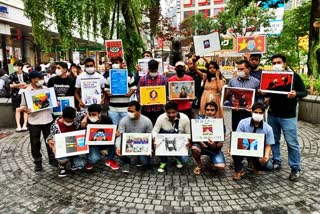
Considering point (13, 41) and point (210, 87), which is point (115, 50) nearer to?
point (210, 87)

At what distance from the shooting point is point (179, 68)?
232 inches

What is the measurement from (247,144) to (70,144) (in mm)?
2965

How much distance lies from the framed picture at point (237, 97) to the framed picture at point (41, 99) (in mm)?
3150

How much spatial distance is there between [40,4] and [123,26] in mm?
2209

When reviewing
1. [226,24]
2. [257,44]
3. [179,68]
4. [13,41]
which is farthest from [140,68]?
[226,24]

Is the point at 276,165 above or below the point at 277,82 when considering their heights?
below

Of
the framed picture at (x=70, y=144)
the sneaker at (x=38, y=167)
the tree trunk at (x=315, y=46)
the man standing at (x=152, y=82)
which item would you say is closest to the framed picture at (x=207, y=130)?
Result: the man standing at (x=152, y=82)

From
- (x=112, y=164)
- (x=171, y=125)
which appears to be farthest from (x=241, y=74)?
(x=112, y=164)

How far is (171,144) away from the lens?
5129mm

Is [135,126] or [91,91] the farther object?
[91,91]

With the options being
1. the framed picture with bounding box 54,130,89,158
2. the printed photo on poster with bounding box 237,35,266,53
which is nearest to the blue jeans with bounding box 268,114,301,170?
the printed photo on poster with bounding box 237,35,266,53

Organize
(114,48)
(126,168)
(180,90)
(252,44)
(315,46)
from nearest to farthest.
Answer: (126,168) < (180,90) < (252,44) < (114,48) < (315,46)

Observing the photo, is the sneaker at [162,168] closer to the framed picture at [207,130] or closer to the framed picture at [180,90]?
the framed picture at [207,130]

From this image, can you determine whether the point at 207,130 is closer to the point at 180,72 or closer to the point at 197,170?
the point at 197,170
